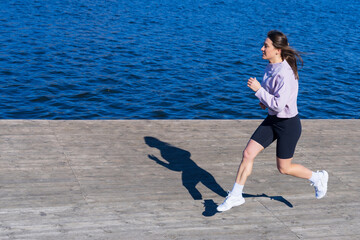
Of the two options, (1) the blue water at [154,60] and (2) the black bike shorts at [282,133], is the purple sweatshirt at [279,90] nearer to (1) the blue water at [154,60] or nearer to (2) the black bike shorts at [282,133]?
(2) the black bike shorts at [282,133]

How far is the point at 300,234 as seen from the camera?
18.8 ft

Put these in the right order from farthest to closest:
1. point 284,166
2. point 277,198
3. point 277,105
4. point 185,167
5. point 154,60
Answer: point 154,60, point 185,167, point 277,198, point 284,166, point 277,105

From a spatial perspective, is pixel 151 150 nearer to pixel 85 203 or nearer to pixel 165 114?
pixel 85 203

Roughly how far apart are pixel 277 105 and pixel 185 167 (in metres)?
2.18


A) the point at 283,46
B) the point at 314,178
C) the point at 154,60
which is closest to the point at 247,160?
the point at 314,178

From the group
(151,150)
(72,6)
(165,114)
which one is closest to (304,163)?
(151,150)

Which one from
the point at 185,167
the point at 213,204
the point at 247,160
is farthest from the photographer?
the point at 185,167

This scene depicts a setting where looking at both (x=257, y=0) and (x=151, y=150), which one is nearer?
(x=151, y=150)

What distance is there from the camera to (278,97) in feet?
18.2

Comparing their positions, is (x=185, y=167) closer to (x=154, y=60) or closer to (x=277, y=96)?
(x=277, y=96)

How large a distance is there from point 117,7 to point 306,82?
1217 centimetres

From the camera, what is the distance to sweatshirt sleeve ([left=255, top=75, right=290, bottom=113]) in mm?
5516

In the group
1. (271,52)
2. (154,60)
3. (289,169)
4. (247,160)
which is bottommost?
(154,60)

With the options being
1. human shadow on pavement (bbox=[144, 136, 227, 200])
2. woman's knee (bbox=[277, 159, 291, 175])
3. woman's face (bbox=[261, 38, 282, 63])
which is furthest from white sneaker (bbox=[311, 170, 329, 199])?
woman's face (bbox=[261, 38, 282, 63])
